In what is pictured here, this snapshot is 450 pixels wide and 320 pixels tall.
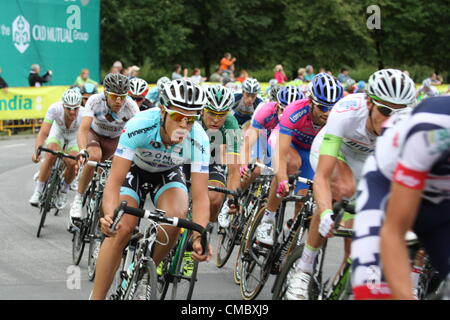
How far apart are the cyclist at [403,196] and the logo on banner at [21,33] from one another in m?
25.0

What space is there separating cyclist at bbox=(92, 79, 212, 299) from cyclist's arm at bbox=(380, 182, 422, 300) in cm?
227

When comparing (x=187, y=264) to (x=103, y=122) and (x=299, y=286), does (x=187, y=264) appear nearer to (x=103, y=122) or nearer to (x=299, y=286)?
(x=299, y=286)

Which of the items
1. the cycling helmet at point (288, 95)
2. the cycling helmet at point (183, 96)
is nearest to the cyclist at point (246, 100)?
the cycling helmet at point (288, 95)

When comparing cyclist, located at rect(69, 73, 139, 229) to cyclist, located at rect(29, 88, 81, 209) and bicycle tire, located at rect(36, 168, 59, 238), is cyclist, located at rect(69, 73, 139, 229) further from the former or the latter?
cyclist, located at rect(29, 88, 81, 209)

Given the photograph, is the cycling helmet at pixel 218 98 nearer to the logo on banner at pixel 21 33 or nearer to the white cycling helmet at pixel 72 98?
the white cycling helmet at pixel 72 98

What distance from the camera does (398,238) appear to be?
362 cm

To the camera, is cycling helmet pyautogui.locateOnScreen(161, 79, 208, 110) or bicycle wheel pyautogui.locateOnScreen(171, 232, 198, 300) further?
bicycle wheel pyautogui.locateOnScreen(171, 232, 198, 300)

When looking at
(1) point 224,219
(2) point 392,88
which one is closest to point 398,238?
(2) point 392,88

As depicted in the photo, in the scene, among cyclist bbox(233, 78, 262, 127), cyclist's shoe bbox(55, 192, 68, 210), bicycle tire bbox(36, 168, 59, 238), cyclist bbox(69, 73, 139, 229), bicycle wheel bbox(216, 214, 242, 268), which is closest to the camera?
bicycle wheel bbox(216, 214, 242, 268)

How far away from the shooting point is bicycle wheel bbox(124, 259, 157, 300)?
5672mm

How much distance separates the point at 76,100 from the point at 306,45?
38523 mm

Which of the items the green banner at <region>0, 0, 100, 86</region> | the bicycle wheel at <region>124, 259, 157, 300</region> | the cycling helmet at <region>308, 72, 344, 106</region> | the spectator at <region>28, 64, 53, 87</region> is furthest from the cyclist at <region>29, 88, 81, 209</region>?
the green banner at <region>0, 0, 100, 86</region>

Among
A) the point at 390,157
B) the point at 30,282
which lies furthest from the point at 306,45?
the point at 390,157

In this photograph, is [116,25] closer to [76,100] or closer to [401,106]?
[76,100]
